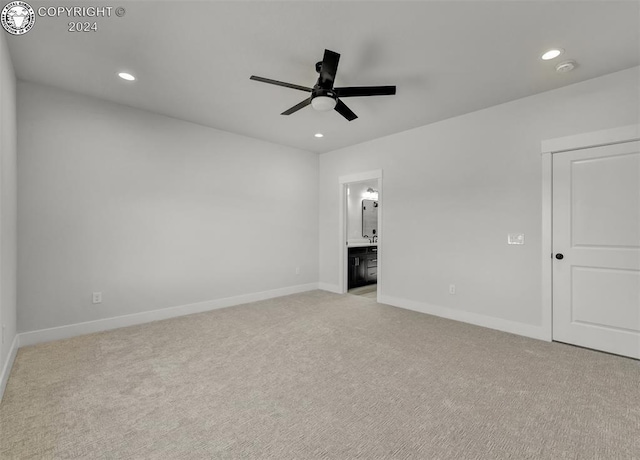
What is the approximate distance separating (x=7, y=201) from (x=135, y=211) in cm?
128

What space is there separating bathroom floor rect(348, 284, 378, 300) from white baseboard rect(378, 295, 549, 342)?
0.47 meters

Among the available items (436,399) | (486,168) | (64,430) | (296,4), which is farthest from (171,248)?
(486,168)

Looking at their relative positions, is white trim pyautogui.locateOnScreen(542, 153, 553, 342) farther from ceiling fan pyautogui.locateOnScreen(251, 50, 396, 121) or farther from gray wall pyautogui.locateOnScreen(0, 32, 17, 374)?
gray wall pyautogui.locateOnScreen(0, 32, 17, 374)

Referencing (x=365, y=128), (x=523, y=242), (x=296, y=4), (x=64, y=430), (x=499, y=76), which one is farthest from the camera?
(x=365, y=128)

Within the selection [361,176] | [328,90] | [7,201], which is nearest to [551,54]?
[328,90]

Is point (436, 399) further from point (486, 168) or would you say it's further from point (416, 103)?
point (416, 103)

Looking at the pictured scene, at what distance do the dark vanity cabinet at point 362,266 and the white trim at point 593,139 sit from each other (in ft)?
11.1

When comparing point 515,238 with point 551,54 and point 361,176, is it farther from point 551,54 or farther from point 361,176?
point 361,176

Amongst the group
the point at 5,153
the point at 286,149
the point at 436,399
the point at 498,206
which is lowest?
the point at 436,399

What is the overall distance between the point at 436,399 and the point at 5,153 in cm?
381

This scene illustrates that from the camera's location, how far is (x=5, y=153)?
92.0 inches

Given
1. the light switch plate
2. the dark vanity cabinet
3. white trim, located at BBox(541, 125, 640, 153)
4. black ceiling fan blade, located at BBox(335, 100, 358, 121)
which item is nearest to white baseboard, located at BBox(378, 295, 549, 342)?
the light switch plate

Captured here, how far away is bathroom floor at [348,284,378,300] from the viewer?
17.0ft

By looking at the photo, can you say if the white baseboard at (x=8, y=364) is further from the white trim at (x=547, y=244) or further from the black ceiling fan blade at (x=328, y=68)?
the white trim at (x=547, y=244)
